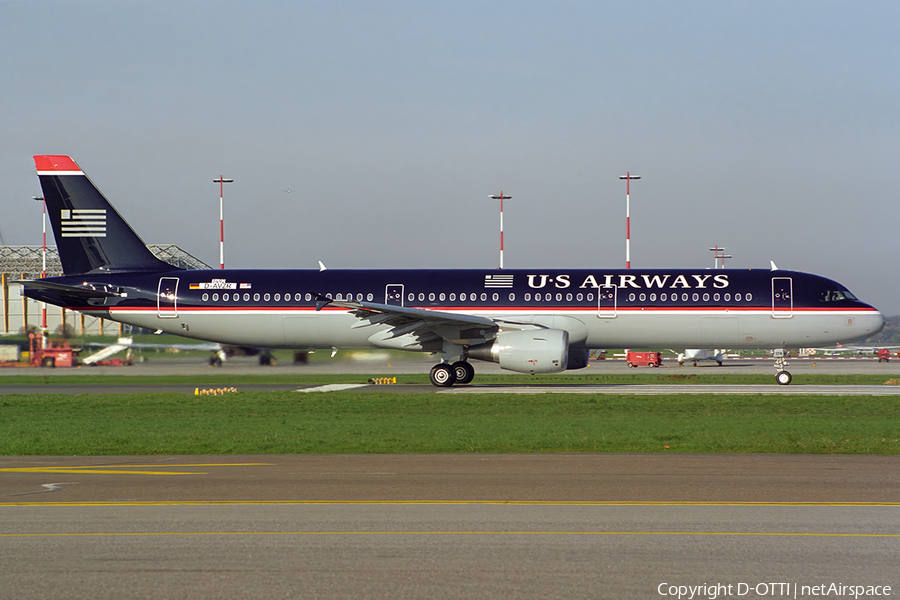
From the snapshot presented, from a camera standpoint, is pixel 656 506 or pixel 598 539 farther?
pixel 656 506

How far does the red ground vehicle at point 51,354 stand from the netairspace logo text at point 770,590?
39.2 m

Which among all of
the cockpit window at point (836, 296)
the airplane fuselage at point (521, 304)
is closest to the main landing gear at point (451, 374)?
the airplane fuselage at point (521, 304)

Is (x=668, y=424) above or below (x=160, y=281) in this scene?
below

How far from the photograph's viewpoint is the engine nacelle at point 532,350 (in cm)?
3203

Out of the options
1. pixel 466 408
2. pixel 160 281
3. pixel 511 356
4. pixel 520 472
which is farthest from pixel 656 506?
pixel 160 281

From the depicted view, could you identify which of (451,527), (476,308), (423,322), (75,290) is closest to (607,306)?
(476,308)

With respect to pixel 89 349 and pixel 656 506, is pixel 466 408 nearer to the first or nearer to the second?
pixel 656 506

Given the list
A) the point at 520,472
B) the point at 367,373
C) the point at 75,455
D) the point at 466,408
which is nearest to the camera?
the point at 520,472

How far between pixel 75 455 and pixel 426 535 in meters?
10.0

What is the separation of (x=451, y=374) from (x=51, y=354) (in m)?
20.3

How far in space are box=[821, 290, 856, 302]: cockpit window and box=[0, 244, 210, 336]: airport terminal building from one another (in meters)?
30.7

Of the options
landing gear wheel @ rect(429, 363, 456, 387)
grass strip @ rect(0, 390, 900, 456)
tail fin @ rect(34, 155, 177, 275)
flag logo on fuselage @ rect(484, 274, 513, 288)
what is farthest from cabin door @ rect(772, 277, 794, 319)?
tail fin @ rect(34, 155, 177, 275)

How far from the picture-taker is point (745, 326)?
34.5 metres

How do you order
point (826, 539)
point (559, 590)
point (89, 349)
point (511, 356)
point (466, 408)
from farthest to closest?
point (89, 349)
point (511, 356)
point (466, 408)
point (826, 539)
point (559, 590)
